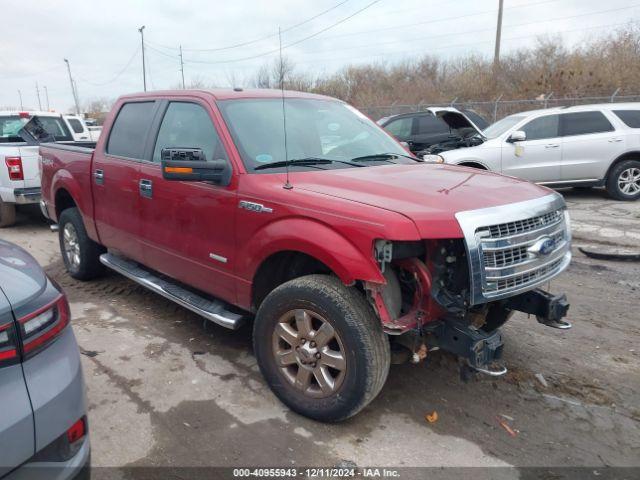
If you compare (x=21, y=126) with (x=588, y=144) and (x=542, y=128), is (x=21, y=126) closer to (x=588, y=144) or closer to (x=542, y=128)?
(x=542, y=128)

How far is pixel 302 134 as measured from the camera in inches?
152

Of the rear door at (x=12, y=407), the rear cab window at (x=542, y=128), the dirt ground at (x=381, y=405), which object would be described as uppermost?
the rear cab window at (x=542, y=128)

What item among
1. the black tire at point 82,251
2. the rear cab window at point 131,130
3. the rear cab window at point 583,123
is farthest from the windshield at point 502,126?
the black tire at point 82,251

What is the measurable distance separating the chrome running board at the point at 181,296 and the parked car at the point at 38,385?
1464 mm

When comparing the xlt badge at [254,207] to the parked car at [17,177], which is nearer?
the xlt badge at [254,207]

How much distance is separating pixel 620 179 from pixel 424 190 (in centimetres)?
861

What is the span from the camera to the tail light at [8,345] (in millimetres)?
1798

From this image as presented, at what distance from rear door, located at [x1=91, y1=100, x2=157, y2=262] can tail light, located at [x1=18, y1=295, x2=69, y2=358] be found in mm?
2343

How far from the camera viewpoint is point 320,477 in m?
2.63

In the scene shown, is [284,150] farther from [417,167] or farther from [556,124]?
[556,124]

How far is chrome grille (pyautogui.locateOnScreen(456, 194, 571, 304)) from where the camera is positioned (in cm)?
265

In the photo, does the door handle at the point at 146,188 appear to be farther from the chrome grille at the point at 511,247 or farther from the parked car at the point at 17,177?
the parked car at the point at 17,177

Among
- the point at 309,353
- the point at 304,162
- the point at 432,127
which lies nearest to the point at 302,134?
the point at 304,162

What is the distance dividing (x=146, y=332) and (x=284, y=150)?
201cm
